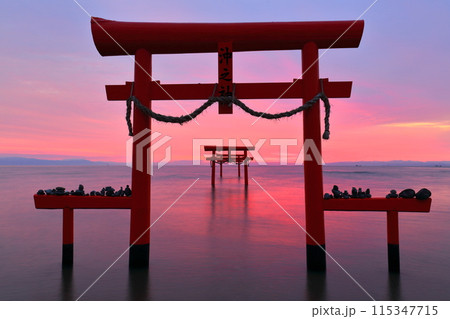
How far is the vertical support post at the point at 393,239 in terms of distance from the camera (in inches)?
143

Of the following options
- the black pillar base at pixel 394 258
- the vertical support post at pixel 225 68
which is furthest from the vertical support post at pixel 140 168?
the black pillar base at pixel 394 258

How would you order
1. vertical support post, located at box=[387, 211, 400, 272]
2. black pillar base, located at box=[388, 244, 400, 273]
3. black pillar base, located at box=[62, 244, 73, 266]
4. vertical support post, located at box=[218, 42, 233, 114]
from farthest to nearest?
black pillar base, located at box=[62, 244, 73, 266] → black pillar base, located at box=[388, 244, 400, 273] → vertical support post, located at box=[218, 42, 233, 114] → vertical support post, located at box=[387, 211, 400, 272]

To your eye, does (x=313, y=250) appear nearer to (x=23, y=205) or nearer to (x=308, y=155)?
(x=308, y=155)

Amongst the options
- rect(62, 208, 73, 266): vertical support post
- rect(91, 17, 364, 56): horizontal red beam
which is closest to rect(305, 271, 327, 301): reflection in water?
rect(91, 17, 364, 56): horizontal red beam

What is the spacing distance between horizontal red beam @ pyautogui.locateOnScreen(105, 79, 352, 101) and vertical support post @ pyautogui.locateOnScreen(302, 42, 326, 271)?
152 mm

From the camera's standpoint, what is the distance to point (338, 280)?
3.69 meters

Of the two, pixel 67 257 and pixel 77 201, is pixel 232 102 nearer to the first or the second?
pixel 77 201

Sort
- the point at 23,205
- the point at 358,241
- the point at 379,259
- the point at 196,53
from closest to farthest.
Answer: the point at 196,53 < the point at 379,259 < the point at 358,241 < the point at 23,205

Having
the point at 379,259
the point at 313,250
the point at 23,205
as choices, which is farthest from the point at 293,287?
the point at 23,205

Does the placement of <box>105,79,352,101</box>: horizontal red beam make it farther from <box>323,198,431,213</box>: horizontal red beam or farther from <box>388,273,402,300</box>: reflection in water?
<box>388,273,402,300</box>: reflection in water

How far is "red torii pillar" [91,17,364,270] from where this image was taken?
371cm

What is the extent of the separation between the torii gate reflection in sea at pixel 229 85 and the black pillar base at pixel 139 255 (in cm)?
5
